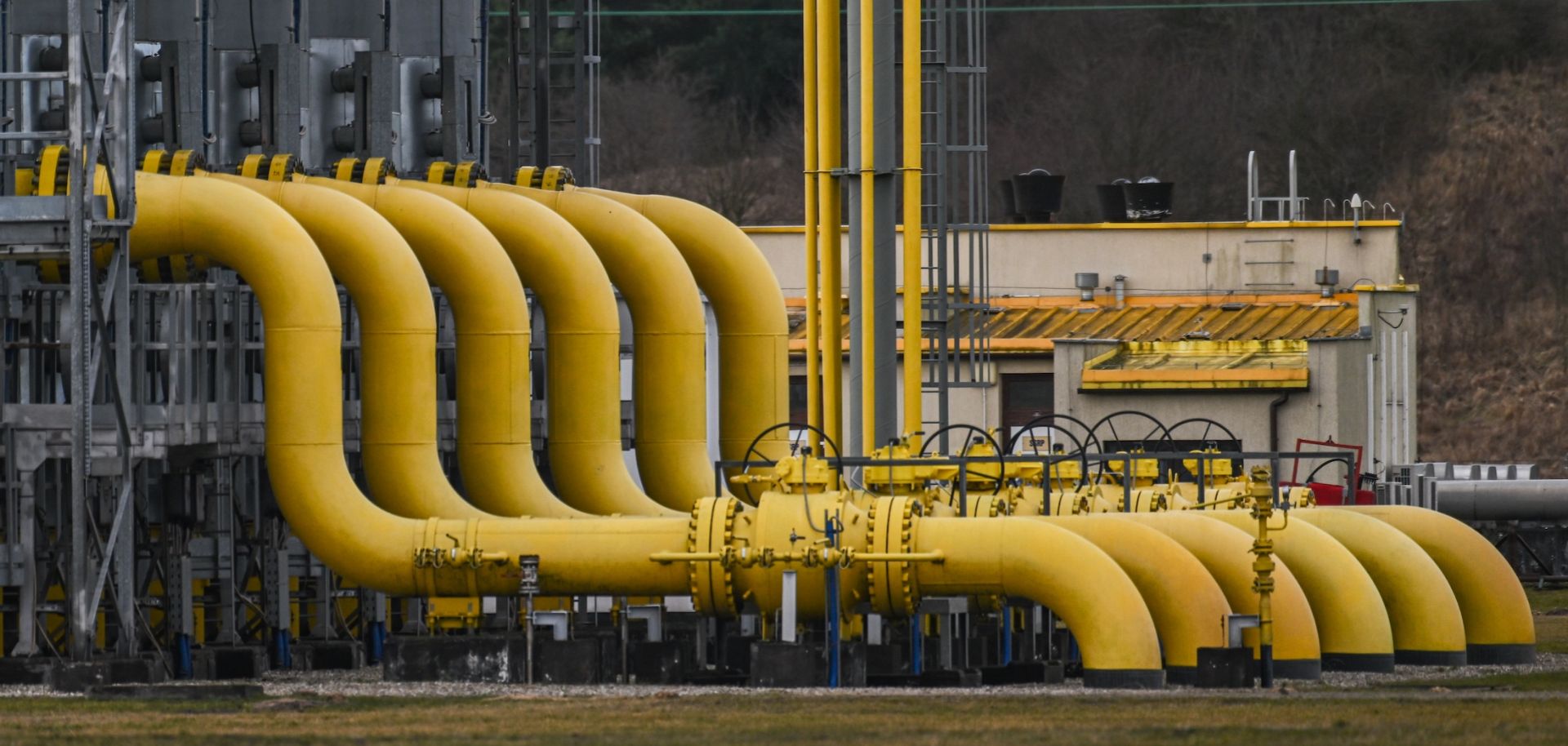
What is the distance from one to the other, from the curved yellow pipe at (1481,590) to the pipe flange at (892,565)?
17.2 ft

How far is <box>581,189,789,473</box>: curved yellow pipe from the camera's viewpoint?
33438 mm

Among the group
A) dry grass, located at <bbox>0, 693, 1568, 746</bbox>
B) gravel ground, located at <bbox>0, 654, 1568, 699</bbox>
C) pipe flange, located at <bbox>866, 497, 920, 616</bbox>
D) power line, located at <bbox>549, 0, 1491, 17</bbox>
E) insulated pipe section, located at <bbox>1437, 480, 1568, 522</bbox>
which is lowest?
gravel ground, located at <bbox>0, 654, 1568, 699</bbox>

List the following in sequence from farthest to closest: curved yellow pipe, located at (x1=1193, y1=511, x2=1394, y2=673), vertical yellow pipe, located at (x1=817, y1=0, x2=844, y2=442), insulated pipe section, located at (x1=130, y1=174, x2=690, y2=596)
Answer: vertical yellow pipe, located at (x1=817, y1=0, x2=844, y2=442) < insulated pipe section, located at (x1=130, y1=174, x2=690, y2=596) < curved yellow pipe, located at (x1=1193, y1=511, x2=1394, y2=673)

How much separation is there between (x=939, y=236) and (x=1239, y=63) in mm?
54236

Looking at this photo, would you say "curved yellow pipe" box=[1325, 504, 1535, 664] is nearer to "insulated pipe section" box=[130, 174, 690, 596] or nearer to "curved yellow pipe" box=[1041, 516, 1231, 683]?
"curved yellow pipe" box=[1041, 516, 1231, 683]

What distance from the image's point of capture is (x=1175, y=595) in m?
24.8

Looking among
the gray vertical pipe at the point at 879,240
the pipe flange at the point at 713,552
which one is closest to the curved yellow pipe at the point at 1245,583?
the pipe flange at the point at 713,552

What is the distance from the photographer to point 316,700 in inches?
928

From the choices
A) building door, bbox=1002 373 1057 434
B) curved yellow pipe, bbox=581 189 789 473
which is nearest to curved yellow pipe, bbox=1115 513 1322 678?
curved yellow pipe, bbox=581 189 789 473

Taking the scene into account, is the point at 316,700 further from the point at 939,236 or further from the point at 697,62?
the point at 697,62

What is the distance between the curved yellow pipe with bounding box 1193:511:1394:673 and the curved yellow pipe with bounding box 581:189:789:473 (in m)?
7.68

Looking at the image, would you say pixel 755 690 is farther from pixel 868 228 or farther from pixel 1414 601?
pixel 1414 601

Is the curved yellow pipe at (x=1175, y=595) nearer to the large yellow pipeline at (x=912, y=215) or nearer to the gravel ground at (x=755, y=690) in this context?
the gravel ground at (x=755, y=690)

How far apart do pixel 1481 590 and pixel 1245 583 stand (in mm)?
3385
